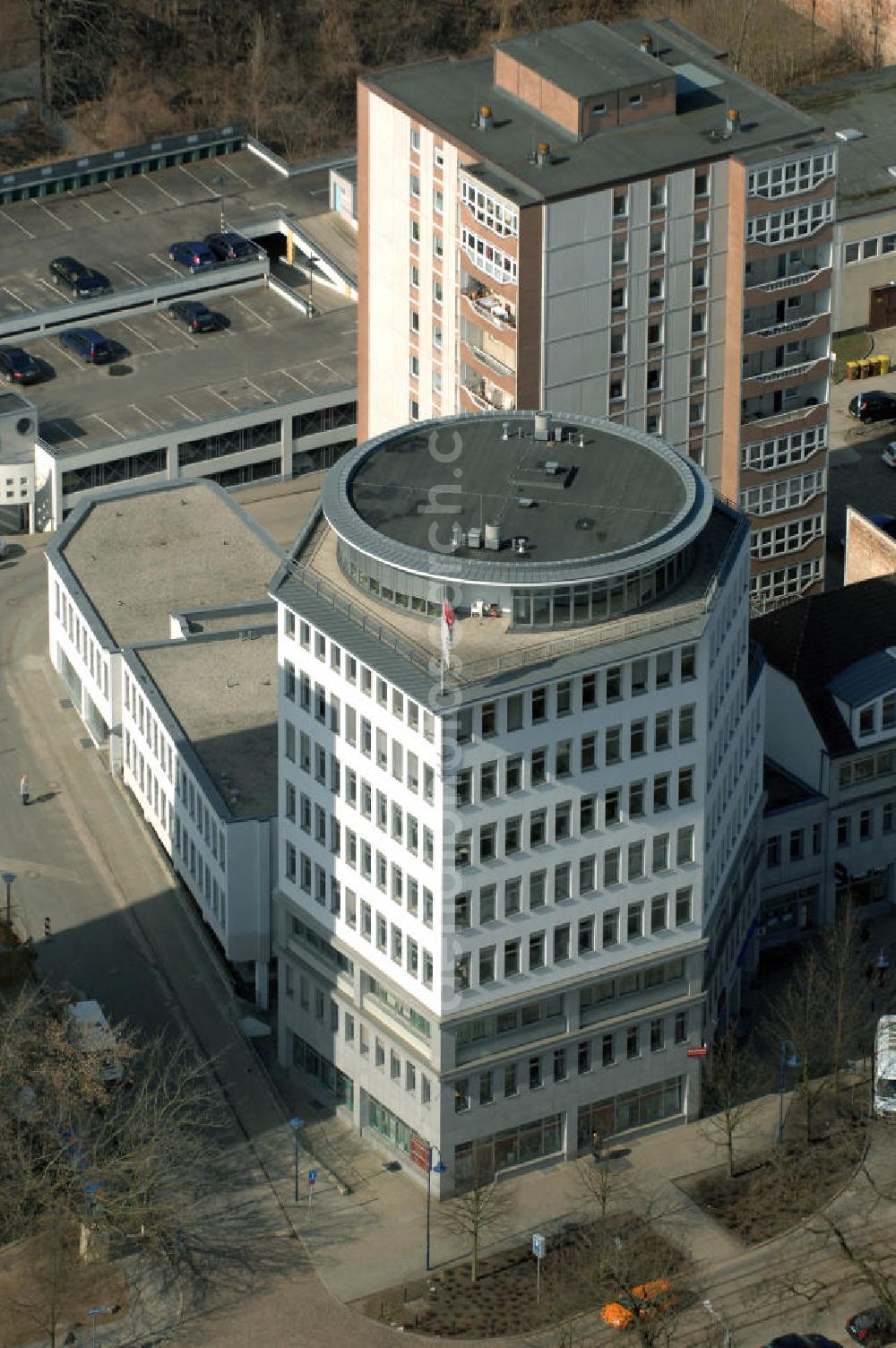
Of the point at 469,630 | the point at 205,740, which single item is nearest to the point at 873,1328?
the point at 469,630

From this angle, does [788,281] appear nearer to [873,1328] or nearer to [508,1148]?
[508,1148]

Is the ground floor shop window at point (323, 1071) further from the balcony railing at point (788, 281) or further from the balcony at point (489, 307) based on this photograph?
the balcony railing at point (788, 281)

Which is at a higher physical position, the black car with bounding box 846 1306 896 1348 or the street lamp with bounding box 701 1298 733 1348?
the black car with bounding box 846 1306 896 1348

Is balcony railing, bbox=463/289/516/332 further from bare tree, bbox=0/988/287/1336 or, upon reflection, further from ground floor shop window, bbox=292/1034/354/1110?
bare tree, bbox=0/988/287/1336

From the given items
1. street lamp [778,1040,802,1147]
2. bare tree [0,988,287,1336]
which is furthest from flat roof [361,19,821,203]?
bare tree [0,988,287,1336]

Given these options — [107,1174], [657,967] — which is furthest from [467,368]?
[107,1174]

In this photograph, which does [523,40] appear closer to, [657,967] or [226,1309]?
[657,967]
